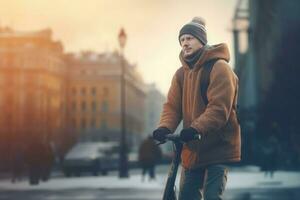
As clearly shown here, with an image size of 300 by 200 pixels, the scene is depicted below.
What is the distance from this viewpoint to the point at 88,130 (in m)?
45.3

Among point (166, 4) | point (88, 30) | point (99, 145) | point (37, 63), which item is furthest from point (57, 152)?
point (166, 4)

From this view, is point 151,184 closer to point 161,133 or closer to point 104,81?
point 161,133

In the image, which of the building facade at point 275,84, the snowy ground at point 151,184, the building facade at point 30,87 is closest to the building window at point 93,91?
the building facade at point 30,87

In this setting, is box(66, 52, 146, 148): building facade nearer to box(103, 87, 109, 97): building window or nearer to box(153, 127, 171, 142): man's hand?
box(103, 87, 109, 97): building window

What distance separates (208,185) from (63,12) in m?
18.0

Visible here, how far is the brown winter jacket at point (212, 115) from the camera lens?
2818mm

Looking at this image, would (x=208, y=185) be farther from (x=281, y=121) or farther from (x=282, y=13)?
(x=282, y=13)

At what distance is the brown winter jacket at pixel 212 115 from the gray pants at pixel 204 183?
5 centimetres

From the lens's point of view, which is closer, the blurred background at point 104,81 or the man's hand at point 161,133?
the man's hand at point 161,133

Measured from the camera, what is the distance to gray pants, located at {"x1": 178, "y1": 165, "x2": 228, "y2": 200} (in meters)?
2.92

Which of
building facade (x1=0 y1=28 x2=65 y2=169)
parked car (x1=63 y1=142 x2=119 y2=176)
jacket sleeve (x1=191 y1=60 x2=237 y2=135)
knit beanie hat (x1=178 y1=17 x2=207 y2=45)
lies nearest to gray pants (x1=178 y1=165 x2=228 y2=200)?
jacket sleeve (x1=191 y1=60 x2=237 y2=135)

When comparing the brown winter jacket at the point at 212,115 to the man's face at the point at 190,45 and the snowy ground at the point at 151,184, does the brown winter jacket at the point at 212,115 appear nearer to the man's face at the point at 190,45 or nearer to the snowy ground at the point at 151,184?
the man's face at the point at 190,45

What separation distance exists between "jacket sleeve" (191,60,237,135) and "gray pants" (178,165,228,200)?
0.72ft

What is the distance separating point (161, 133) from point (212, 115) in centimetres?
27
